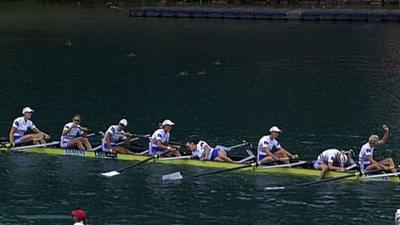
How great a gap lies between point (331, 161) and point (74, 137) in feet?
37.9

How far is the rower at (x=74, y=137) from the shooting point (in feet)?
117

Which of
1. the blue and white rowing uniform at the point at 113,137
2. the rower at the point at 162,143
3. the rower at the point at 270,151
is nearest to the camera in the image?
the rower at the point at 270,151

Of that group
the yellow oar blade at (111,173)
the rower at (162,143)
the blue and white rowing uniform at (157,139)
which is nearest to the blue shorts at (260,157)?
the rower at (162,143)

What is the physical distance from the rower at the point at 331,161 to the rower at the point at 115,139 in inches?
339

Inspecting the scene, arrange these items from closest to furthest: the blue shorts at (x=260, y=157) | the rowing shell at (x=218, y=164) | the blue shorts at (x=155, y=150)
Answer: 1. the rowing shell at (x=218, y=164)
2. the blue shorts at (x=260, y=157)
3. the blue shorts at (x=155, y=150)

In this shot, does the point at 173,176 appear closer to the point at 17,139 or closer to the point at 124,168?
the point at 124,168

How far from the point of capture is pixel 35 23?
99625 millimetres

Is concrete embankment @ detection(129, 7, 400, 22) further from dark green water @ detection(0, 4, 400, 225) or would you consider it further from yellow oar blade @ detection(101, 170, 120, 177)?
yellow oar blade @ detection(101, 170, 120, 177)

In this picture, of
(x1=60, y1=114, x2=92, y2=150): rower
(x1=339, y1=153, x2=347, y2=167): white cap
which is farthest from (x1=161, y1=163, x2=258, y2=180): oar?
(x1=60, y1=114, x2=92, y2=150): rower

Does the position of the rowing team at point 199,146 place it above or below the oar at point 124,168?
above

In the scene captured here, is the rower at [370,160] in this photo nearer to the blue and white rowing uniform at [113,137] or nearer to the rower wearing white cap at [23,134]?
the blue and white rowing uniform at [113,137]

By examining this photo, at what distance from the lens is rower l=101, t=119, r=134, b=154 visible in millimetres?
35031

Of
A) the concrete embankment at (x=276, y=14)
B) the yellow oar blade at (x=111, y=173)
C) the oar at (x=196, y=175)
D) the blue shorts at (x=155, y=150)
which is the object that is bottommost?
the yellow oar blade at (x=111, y=173)

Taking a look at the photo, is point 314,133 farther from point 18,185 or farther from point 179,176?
point 18,185
